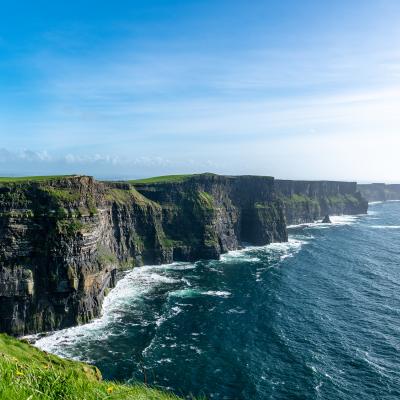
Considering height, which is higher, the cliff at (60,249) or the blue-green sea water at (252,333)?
the cliff at (60,249)

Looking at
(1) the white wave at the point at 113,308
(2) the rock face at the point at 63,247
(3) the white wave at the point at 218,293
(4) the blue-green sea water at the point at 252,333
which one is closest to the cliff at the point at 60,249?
(2) the rock face at the point at 63,247

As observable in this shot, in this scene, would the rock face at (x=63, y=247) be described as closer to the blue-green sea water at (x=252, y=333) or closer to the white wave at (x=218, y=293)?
the blue-green sea water at (x=252, y=333)

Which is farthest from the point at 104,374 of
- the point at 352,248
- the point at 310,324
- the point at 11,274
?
the point at 352,248

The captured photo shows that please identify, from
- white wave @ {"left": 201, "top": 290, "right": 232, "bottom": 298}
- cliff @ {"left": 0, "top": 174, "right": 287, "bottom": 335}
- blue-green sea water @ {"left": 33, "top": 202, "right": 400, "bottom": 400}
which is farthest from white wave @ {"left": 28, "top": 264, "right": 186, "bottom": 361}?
white wave @ {"left": 201, "top": 290, "right": 232, "bottom": 298}

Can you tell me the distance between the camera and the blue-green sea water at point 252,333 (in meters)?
64.1

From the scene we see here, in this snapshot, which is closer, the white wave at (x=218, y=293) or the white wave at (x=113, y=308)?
the white wave at (x=113, y=308)

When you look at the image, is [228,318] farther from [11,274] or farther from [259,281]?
[11,274]

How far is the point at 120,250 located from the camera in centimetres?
13500

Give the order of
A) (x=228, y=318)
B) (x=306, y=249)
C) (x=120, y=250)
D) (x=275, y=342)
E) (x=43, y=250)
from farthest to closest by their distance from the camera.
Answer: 1. (x=306, y=249)
2. (x=120, y=250)
3. (x=228, y=318)
4. (x=43, y=250)
5. (x=275, y=342)

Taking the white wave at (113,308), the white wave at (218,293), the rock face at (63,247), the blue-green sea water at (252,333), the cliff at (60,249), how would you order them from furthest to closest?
1. the white wave at (218,293)
2. the rock face at (63,247)
3. the cliff at (60,249)
4. the white wave at (113,308)
5. the blue-green sea water at (252,333)

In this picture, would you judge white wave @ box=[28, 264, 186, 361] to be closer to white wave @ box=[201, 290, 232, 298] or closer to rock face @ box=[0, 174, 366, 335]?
rock face @ box=[0, 174, 366, 335]

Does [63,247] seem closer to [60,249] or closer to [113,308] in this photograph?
[60,249]

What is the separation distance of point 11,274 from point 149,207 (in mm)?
73808

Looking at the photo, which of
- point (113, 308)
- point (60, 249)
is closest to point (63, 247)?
point (60, 249)
